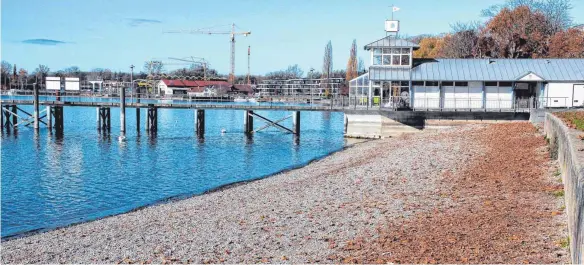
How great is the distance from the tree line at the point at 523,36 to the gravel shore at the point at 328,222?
1885 inches

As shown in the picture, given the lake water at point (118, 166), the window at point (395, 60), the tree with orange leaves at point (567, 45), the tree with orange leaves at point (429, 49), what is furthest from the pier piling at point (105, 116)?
the tree with orange leaves at point (429, 49)

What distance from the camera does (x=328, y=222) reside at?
51.7 feet

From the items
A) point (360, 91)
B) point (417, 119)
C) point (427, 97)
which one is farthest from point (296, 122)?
point (427, 97)

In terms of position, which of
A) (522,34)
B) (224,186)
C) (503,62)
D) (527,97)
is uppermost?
(522,34)

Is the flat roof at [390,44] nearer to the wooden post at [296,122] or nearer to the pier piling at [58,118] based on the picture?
the wooden post at [296,122]

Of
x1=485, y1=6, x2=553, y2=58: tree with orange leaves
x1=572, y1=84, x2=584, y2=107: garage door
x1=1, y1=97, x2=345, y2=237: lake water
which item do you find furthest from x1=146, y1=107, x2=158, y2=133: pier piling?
x1=485, y1=6, x2=553, y2=58: tree with orange leaves

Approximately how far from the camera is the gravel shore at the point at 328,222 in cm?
1264

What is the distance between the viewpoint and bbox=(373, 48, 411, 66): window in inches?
1809

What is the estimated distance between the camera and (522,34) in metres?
71.5

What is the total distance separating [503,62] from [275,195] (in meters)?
31.6

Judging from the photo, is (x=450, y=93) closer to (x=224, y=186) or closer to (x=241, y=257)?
(x=224, y=186)

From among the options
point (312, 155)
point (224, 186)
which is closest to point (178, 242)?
point (224, 186)

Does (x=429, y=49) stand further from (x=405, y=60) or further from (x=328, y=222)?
(x=328, y=222)

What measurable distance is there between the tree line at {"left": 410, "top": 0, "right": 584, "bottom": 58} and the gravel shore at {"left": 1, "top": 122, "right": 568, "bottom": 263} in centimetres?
4787
